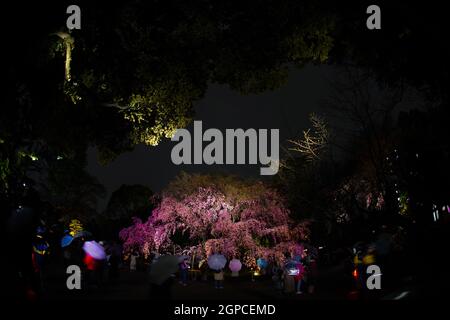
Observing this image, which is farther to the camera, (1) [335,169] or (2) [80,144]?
(1) [335,169]

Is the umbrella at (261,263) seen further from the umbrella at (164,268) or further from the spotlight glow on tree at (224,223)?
the umbrella at (164,268)

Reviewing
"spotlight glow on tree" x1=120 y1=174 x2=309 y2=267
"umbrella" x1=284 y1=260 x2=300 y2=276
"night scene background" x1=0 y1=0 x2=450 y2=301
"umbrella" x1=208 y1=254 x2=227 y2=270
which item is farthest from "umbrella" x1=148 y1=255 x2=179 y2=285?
"spotlight glow on tree" x1=120 y1=174 x2=309 y2=267

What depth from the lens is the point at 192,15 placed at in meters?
11.1

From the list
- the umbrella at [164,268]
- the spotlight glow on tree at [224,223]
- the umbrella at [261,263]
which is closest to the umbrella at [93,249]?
the umbrella at [164,268]

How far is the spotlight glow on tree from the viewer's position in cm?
2533

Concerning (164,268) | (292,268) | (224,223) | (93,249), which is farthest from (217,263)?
(164,268)

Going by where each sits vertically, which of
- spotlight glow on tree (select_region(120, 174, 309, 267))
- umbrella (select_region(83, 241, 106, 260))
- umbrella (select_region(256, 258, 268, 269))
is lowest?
umbrella (select_region(256, 258, 268, 269))

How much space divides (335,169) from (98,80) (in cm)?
1508

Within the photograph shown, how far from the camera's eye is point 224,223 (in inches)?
1008

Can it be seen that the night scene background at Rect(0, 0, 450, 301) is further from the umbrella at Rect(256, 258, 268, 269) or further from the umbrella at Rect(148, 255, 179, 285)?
the umbrella at Rect(256, 258, 268, 269)

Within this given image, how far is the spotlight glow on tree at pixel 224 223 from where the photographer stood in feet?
83.1
